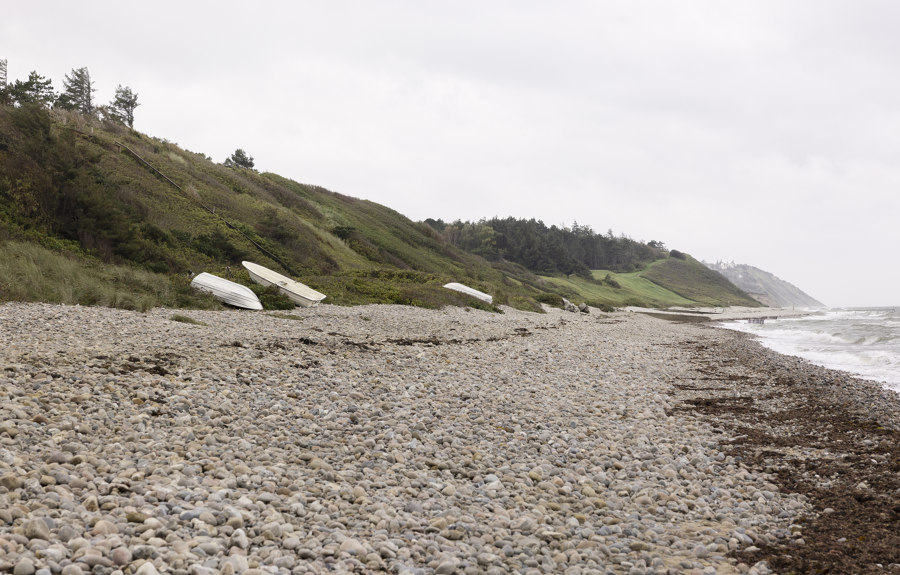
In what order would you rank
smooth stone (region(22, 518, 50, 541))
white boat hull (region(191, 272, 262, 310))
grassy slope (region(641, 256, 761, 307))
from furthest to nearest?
1. grassy slope (region(641, 256, 761, 307))
2. white boat hull (region(191, 272, 262, 310))
3. smooth stone (region(22, 518, 50, 541))

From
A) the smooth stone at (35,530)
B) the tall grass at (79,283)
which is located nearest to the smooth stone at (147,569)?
the smooth stone at (35,530)

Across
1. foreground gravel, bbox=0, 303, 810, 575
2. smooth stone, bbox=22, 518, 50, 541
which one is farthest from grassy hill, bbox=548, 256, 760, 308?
smooth stone, bbox=22, 518, 50, 541

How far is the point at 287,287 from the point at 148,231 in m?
8.01

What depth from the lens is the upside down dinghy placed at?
25.1m

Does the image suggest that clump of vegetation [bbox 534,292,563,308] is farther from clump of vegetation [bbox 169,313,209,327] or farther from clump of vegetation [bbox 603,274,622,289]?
clump of vegetation [bbox 603,274,622,289]

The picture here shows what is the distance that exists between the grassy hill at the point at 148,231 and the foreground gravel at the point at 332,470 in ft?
21.6

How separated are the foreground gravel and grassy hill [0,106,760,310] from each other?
259 inches

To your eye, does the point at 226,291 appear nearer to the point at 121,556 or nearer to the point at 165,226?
the point at 165,226

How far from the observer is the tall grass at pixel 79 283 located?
598 inches

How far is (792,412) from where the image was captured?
40.0 ft

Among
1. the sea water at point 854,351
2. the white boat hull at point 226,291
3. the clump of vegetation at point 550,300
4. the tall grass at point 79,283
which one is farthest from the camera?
the clump of vegetation at point 550,300

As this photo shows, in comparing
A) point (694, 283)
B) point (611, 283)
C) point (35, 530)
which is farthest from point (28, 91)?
point (694, 283)

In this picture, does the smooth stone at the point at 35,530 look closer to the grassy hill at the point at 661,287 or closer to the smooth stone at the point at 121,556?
the smooth stone at the point at 121,556

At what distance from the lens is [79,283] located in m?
16.8
